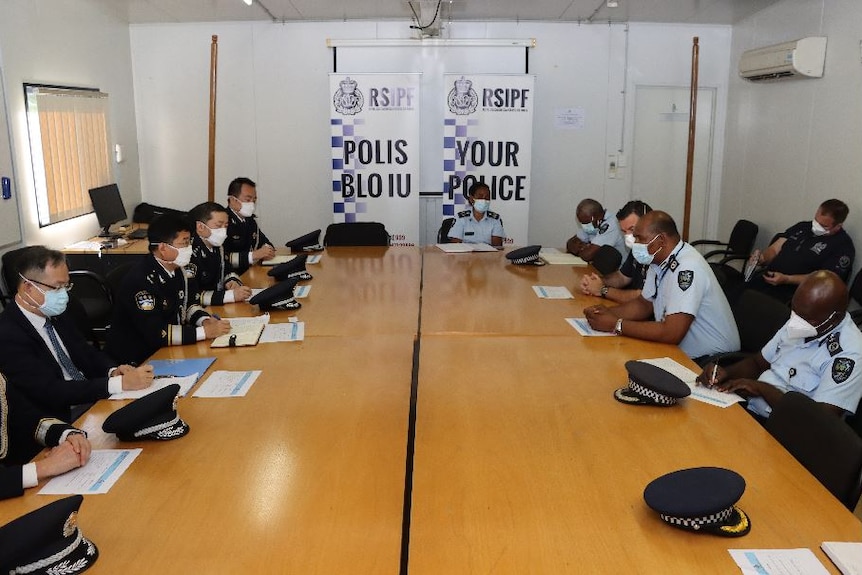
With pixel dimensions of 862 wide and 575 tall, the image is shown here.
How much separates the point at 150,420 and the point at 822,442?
6.56 ft

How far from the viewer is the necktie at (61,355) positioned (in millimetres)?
2822

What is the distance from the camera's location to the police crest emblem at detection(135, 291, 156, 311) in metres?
3.23

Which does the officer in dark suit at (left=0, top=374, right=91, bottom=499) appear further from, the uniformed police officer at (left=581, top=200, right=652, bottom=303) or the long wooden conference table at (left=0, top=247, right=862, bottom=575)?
the uniformed police officer at (left=581, top=200, right=652, bottom=303)

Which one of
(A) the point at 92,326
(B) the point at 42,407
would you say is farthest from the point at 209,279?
(B) the point at 42,407

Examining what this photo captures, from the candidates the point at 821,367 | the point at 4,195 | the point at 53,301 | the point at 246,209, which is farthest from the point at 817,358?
the point at 4,195

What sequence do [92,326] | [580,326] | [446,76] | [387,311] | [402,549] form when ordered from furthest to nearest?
[446,76] < [92,326] < [387,311] < [580,326] < [402,549]

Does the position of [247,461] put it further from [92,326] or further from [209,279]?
[92,326]

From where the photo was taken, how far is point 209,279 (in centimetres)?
438

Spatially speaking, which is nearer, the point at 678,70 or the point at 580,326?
the point at 580,326

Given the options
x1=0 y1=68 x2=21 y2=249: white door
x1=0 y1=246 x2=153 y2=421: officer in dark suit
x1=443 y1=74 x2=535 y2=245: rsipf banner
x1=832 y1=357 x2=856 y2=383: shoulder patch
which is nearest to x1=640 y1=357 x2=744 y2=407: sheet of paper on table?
x1=832 y1=357 x2=856 y2=383: shoulder patch

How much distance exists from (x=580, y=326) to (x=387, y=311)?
990 mm

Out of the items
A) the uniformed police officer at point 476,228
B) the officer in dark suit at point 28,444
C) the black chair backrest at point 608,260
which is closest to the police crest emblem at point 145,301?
the officer in dark suit at point 28,444

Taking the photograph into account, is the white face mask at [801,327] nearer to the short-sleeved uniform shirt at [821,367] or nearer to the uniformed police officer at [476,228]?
the short-sleeved uniform shirt at [821,367]

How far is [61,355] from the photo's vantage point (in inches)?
113
